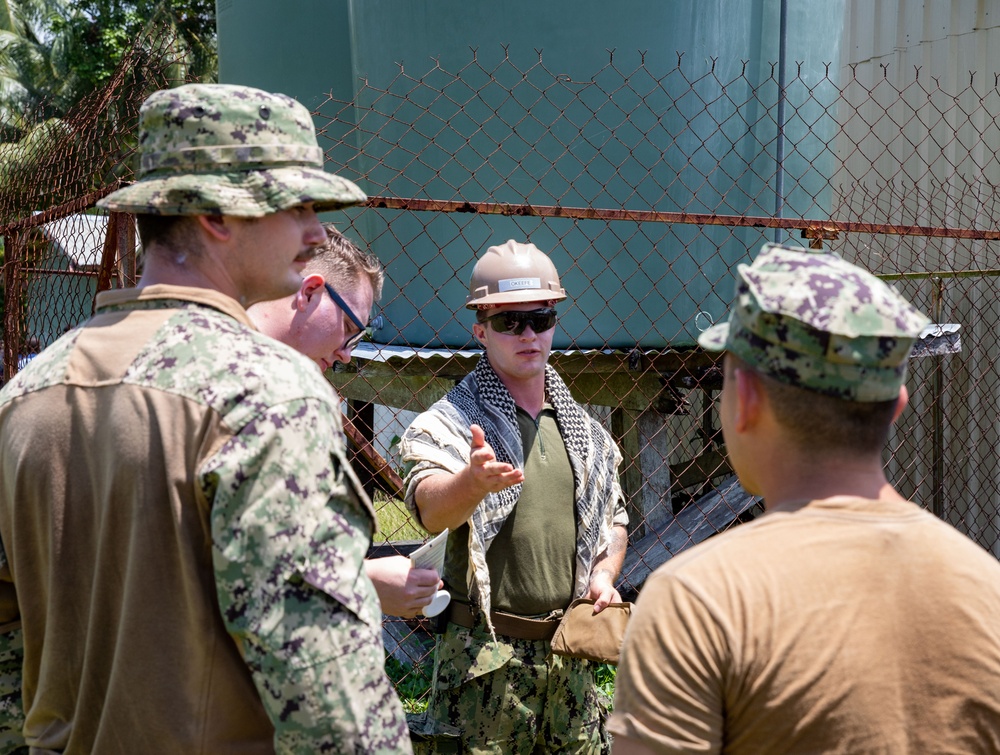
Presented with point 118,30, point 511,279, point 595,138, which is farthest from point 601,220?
point 118,30

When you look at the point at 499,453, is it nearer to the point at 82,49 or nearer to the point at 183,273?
the point at 183,273

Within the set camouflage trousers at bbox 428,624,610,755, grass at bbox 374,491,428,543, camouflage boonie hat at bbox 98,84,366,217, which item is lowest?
grass at bbox 374,491,428,543

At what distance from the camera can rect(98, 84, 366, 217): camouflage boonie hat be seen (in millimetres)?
1666

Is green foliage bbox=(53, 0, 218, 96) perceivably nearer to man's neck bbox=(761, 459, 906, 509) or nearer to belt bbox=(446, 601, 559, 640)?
belt bbox=(446, 601, 559, 640)

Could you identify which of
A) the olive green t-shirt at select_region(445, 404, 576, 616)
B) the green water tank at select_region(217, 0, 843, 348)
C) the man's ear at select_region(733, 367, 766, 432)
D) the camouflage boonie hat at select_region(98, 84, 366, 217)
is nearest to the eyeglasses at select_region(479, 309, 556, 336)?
the olive green t-shirt at select_region(445, 404, 576, 616)

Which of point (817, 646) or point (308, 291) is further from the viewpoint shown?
point (308, 291)

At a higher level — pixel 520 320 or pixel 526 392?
pixel 520 320

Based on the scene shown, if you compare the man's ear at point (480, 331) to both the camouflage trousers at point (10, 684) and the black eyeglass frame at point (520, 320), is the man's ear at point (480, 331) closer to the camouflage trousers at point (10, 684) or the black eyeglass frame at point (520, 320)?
the black eyeglass frame at point (520, 320)

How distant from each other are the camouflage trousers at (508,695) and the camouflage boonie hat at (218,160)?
1627mm

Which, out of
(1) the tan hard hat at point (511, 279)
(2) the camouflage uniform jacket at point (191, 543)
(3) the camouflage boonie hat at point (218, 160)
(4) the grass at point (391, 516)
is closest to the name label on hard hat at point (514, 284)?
(1) the tan hard hat at point (511, 279)

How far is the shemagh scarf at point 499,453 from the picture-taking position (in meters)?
2.96

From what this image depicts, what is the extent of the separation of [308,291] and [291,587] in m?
1.11

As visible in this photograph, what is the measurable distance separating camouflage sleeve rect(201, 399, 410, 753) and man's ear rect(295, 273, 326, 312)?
0.96m

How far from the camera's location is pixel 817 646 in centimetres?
137
